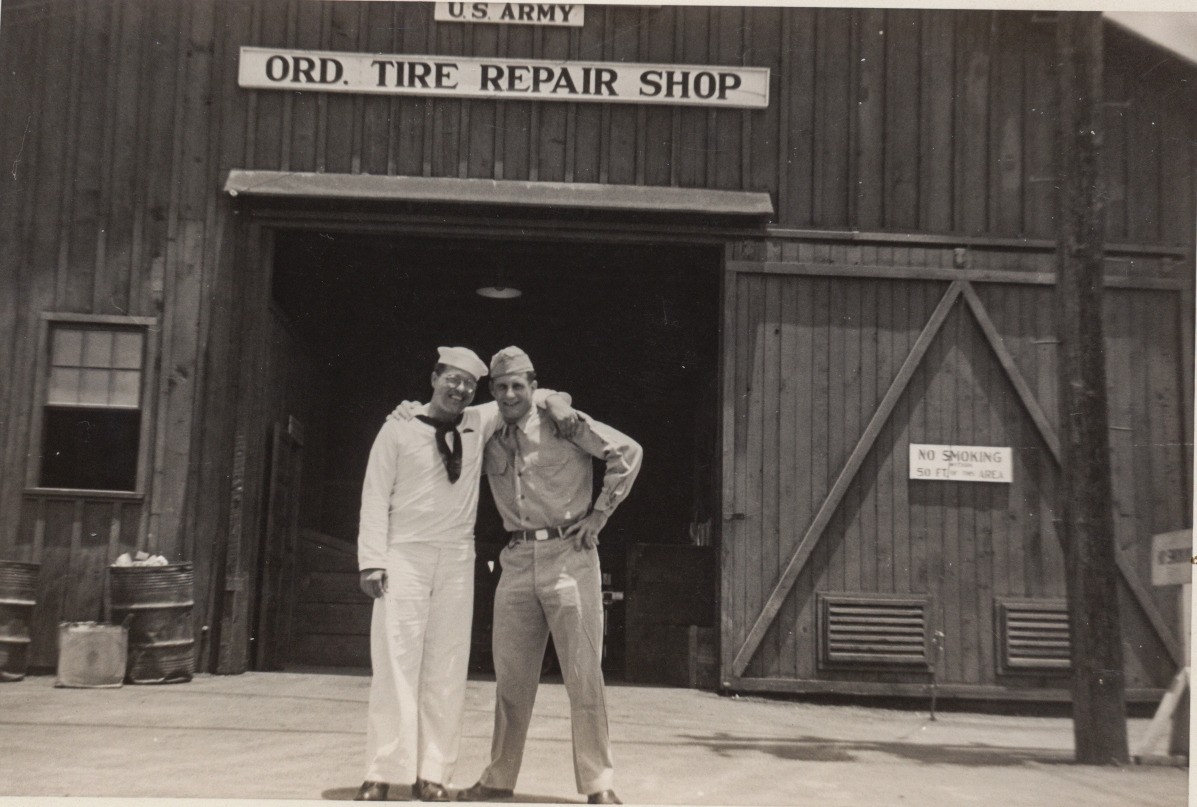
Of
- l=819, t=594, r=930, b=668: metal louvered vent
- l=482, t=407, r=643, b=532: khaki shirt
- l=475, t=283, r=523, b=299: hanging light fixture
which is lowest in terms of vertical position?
l=819, t=594, r=930, b=668: metal louvered vent

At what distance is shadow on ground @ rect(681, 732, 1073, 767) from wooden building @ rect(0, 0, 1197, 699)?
2.00 meters

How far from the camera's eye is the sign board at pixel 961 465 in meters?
9.84

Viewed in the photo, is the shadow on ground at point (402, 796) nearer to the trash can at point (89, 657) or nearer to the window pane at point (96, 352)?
the trash can at point (89, 657)

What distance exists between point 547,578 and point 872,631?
4.95m

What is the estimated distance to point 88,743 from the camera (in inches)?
262

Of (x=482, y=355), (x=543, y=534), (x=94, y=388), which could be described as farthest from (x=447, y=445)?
(x=482, y=355)

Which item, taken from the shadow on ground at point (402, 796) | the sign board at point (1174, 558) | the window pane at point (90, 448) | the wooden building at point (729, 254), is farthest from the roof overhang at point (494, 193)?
the shadow on ground at point (402, 796)

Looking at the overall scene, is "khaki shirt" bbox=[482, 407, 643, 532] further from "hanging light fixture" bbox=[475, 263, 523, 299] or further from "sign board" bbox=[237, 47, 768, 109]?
"hanging light fixture" bbox=[475, 263, 523, 299]

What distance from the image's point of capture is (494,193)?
968cm

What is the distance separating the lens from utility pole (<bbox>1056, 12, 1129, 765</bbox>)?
696 cm

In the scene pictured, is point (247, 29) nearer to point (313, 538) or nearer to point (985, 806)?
point (313, 538)

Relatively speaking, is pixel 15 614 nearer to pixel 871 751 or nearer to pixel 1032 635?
pixel 871 751

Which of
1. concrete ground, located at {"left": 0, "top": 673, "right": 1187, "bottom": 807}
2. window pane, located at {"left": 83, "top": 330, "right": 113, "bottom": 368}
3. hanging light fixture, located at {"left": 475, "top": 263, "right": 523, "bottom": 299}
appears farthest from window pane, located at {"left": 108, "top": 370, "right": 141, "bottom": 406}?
hanging light fixture, located at {"left": 475, "top": 263, "right": 523, "bottom": 299}

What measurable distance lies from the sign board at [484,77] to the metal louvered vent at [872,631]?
4.22 m
